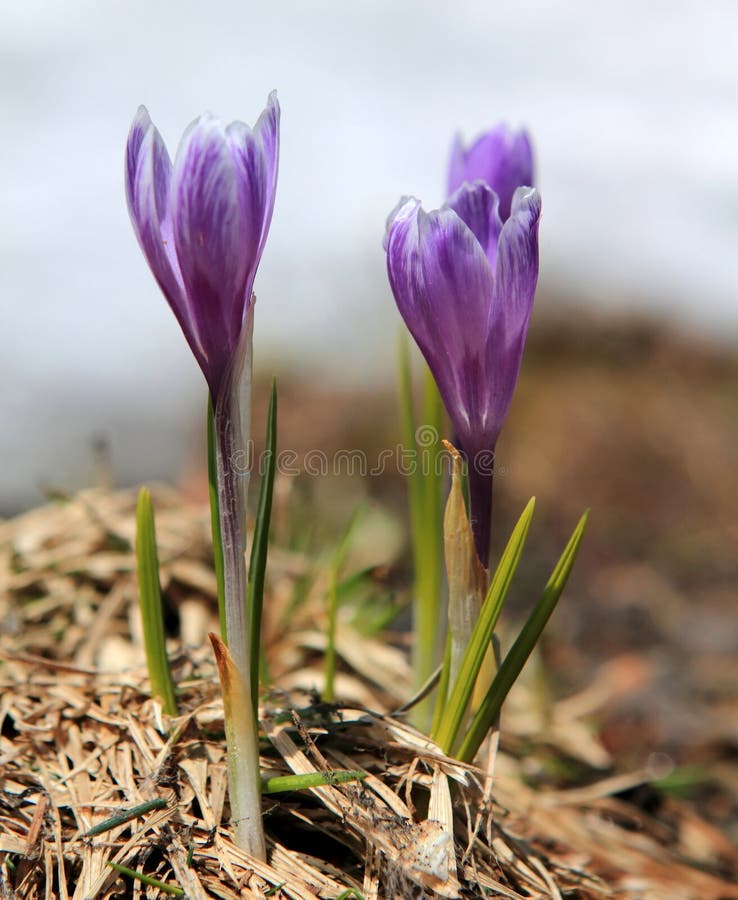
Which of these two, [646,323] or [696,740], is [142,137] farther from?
[646,323]

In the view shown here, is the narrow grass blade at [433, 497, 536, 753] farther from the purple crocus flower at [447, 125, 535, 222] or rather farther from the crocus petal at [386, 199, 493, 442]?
→ the purple crocus flower at [447, 125, 535, 222]

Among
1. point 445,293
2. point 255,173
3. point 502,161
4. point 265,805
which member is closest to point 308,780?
point 265,805

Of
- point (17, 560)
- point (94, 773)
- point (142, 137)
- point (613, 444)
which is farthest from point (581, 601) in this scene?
point (142, 137)

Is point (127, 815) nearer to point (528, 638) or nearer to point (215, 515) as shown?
point (215, 515)

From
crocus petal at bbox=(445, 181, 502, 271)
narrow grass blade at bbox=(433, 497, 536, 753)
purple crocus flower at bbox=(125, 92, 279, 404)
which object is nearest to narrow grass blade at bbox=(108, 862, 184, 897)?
narrow grass blade at bbox=(433, 497, 536, 753)

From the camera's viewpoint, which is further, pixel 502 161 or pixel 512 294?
pixel 502 161

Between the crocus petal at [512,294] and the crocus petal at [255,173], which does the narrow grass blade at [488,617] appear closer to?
the crocus petal at [512,294]
